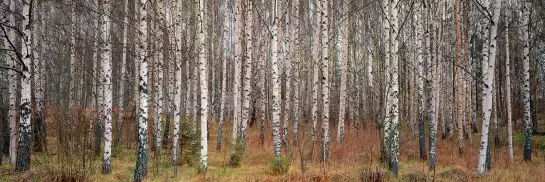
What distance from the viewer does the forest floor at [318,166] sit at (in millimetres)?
8102

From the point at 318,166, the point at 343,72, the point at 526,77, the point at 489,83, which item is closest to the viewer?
the point at 489,83

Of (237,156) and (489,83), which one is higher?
(489,83)

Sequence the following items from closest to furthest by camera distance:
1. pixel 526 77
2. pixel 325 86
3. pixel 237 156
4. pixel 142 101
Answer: pixel 142 101
pixel 325 86
pixel 237 156
pixel 526 77

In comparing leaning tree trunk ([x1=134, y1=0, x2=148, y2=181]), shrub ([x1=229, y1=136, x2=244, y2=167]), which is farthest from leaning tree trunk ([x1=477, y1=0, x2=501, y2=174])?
leaning tree trunk ([x1=134, y1=0, x2=148, y2=181])

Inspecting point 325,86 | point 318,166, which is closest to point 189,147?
point 318,166

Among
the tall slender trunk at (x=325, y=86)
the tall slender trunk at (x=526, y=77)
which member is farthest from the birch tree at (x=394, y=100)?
the tall slender trunk at (x=526, y=77)

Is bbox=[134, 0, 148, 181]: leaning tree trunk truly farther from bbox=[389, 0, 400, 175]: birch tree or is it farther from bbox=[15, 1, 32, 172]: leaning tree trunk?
bbox=[389, 0, 400, 175]: birch tree

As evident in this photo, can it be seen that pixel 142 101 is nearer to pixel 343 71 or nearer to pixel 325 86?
pixel 325 86

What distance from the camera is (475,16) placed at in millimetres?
21594

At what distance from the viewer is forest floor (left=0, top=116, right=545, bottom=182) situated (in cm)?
810

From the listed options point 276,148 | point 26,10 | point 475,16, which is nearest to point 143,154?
point 276,148

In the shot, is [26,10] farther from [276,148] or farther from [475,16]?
[475,16]

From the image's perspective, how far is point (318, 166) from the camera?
33.0 feet


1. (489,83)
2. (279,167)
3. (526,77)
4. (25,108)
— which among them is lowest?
(279,167)
